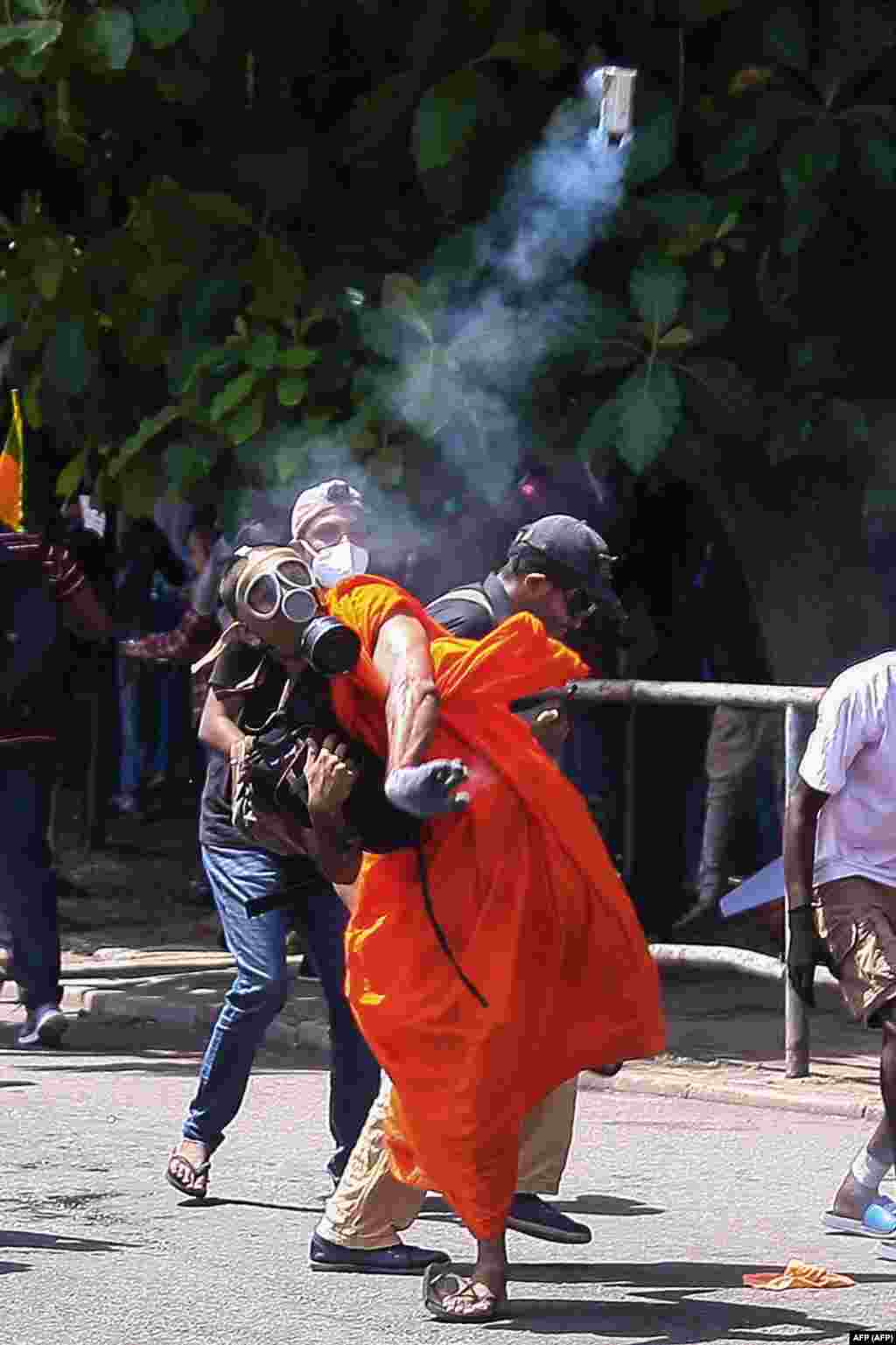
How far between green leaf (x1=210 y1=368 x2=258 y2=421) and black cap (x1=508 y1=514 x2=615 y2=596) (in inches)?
163

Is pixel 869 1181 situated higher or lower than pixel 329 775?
lower

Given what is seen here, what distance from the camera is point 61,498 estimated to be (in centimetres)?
1198

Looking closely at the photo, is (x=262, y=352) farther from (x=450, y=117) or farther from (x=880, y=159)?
(x=880, y=159)

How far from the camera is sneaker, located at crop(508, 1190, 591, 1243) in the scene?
651 cm

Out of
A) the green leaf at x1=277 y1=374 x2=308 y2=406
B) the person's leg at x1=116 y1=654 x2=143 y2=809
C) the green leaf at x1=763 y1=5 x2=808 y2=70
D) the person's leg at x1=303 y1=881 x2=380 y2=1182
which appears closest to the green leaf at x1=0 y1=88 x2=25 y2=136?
the green leaf at x1=277 y1=374 x2=308 y2=406

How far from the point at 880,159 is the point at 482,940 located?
4.62 m

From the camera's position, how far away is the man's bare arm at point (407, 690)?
5613 mm

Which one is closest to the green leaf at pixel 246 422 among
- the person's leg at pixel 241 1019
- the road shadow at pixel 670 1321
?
the person's leg at pixel 241 1019

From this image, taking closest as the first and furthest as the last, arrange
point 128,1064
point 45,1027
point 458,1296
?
1. point 458,1296
2. point 128,1064
3. point 45,1027

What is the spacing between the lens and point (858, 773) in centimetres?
674

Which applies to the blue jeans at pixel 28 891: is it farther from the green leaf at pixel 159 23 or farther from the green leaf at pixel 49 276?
the green leaf at pixel 159 23

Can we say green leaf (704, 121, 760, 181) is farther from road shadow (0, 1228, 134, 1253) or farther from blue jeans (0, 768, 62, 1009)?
road shadow (0, 1228, 134, 1253)

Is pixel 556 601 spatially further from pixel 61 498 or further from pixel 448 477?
pixel 61 498

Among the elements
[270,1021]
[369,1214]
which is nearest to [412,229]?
[270,1021]
